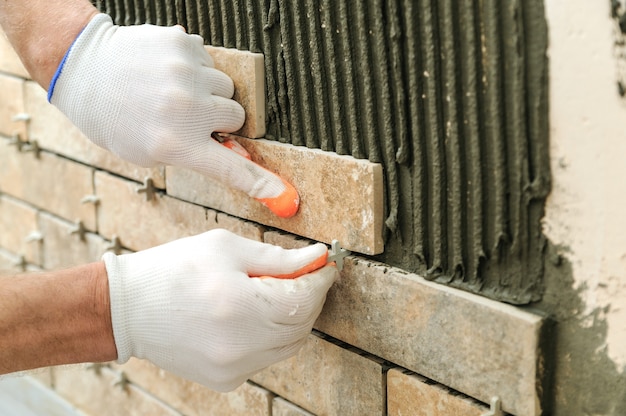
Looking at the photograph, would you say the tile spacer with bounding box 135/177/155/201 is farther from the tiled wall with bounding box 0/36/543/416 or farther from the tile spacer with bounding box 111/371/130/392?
the tile spacer with bounding box 111/371/130/392

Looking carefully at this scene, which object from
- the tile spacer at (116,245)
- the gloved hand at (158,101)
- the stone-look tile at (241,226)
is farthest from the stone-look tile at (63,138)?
the gloved hand at (158,101)

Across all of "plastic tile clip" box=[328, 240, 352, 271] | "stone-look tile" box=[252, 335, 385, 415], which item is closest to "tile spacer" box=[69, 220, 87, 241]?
"stone-look tile" box=[252, 335, 385, 415]

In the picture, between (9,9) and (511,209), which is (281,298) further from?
(9,9)

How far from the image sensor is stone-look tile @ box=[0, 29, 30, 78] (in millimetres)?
3285

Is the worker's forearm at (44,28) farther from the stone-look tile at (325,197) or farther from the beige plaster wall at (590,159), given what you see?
the beige plaster wall at (590,159)

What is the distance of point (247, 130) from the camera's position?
222 cm

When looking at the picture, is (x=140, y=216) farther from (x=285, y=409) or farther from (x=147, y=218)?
(x=285, y=409)

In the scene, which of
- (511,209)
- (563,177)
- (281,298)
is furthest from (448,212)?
(281,298)

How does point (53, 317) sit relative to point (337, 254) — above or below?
below

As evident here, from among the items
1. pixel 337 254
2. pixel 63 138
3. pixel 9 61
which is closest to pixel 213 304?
pixel 337 254

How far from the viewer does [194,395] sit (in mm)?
2686

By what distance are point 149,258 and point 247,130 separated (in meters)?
0.50

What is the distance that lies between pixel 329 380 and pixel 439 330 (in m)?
0.46

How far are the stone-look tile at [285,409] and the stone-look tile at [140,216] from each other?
1.90 feet
